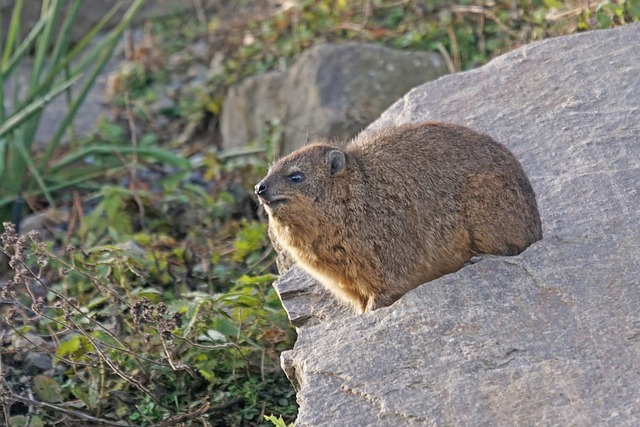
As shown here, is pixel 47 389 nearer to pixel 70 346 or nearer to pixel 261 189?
pixel 70 346

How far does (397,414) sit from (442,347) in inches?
15.2

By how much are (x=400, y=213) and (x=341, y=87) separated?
408 centimetres

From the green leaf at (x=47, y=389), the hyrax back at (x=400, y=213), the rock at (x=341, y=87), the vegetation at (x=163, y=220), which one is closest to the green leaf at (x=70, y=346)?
the vegetation at (x=163, y=220)

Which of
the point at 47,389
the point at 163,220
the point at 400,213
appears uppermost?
the point at 400,213

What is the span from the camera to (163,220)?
8.09m

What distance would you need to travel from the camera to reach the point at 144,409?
5105 mm

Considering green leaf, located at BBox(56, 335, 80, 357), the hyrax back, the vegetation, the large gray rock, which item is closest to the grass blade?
the vegetation

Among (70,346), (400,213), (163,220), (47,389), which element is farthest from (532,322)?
(163,220)

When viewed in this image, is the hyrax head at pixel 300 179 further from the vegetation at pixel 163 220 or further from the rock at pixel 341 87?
the rock at pixel 341 87

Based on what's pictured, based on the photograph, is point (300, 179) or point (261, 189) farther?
point (300, 179)

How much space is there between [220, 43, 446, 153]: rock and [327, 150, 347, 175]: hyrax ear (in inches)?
142

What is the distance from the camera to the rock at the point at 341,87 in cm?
851

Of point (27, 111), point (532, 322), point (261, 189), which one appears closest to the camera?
point (532, 322)

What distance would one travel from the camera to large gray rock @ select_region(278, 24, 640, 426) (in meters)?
3.80
